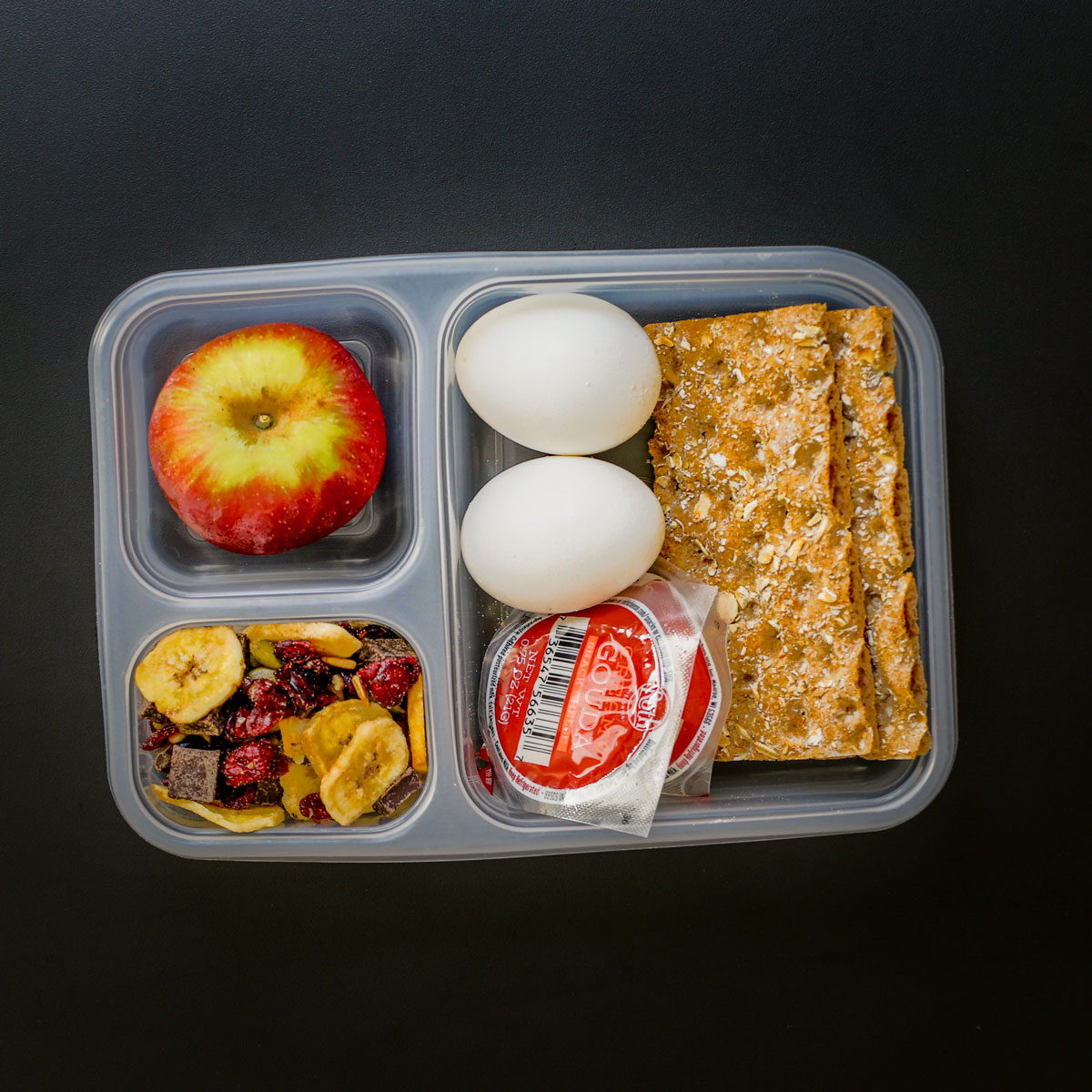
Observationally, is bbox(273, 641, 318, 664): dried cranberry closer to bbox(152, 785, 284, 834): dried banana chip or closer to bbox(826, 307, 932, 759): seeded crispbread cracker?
bbox(152, 785, 284, 834): dried banana chip

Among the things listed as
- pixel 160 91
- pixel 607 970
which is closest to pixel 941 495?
A: pixel 607 970

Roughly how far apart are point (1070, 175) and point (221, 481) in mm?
1056

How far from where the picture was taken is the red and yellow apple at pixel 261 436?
2.55ft

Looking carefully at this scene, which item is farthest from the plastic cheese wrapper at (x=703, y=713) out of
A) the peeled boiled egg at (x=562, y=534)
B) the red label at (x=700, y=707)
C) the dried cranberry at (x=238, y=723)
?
the dried cranberry at (x=238, y=723)

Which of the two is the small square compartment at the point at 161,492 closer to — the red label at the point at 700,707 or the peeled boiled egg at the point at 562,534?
the peeled boiled egg at the point at 562,534

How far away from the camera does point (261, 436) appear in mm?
789

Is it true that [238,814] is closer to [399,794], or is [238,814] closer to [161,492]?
[399,794]

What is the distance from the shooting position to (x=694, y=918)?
0.97 meters

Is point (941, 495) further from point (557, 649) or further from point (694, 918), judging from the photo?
point (694, 918)

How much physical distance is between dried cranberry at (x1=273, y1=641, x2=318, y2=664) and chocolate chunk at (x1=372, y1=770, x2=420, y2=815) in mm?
161

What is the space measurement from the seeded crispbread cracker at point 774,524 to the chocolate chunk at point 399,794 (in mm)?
336

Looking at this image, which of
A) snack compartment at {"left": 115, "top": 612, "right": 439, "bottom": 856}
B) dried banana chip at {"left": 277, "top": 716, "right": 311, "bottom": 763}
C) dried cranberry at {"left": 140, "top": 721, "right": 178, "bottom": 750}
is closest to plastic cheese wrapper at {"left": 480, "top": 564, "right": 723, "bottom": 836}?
snack compartment at {"left": 115, "top": 612, "right": 439, "bottom": 856}

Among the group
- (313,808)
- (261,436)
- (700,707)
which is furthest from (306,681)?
(700,707)

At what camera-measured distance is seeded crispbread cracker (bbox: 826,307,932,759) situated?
2.66 ft
